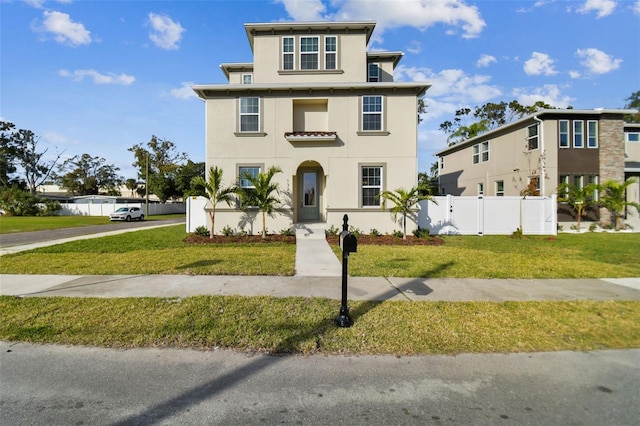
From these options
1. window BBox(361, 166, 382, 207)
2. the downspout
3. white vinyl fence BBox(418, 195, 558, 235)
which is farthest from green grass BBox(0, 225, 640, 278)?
the downspout

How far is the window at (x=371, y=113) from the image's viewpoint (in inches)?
518

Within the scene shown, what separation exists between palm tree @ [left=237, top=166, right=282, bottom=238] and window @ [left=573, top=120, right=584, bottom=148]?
56.1ft

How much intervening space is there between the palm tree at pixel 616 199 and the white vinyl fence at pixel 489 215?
169 inches

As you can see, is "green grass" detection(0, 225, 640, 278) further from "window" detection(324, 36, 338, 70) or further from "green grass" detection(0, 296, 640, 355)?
"window" detection(324, 36, 338, 70)

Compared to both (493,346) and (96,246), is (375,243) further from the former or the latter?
(96,246)

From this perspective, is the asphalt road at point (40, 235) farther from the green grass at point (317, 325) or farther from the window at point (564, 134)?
the window at point (564, 134)

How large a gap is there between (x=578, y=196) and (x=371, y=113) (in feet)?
41.1

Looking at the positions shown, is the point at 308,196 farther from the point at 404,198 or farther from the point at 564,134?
the point at 564,134

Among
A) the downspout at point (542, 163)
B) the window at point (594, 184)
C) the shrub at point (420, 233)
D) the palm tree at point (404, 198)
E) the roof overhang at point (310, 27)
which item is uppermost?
the roof overhang at point (310, 27)

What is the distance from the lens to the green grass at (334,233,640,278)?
281 inches

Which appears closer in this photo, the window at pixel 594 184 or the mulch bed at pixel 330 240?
the mulch bed at pixel 330 240

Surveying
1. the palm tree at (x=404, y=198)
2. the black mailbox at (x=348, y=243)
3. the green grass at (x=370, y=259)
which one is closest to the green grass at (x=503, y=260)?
the green grass at (x=370, y=259)

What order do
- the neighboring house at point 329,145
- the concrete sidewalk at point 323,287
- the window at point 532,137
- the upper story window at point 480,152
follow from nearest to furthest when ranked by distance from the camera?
the concrete sidewalk at point 323,287 → the neighboring house at point 329,145 → the window at point 532,137 → the upper story window at point 480,152

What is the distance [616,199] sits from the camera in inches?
635
